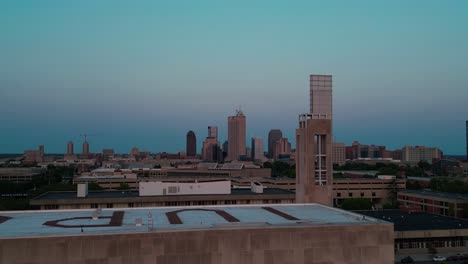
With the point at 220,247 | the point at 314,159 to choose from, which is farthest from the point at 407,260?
the point at 220,247

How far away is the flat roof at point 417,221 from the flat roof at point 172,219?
24558mm

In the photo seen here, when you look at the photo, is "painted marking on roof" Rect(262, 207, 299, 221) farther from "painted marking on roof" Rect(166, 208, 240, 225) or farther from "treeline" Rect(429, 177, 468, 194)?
"treeline" Rect(429, 177, 468, 194)

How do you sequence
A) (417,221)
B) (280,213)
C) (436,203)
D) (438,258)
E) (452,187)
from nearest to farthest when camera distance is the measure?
(280,213) < (438,258) < (417,221) < (436,203) < (452,187)

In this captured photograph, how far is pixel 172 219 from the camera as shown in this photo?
3291 centimetres

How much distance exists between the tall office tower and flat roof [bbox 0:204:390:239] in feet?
14.3

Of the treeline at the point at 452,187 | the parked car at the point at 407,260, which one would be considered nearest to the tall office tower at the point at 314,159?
the parked car at the point at 407,260

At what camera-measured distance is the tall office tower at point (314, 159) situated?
153ft

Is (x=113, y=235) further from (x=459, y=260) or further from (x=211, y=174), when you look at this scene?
(x=211, y=174)

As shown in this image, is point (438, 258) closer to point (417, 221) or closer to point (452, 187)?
point (417, 221)

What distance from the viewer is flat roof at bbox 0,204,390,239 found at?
27781mm

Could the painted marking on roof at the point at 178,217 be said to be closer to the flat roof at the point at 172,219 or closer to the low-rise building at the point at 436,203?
the flat roof at the point at 172,219

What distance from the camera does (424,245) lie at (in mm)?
58812

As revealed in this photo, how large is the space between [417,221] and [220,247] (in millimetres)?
47022

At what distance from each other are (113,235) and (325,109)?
32492 mm
